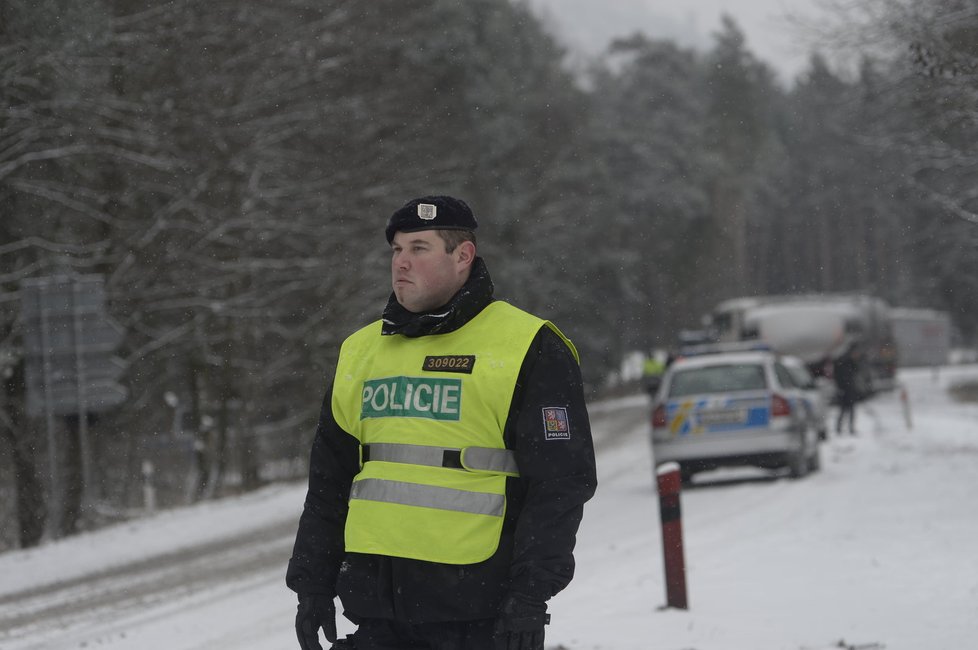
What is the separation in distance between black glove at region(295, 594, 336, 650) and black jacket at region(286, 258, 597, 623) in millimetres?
27

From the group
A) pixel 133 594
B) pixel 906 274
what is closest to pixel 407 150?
A: pixel 133 594

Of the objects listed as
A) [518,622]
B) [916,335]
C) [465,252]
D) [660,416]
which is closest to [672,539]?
[465,252]

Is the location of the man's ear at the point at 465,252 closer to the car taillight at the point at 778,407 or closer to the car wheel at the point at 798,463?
the car taillight at the point at 778,407

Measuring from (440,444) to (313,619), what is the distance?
0.59 meters

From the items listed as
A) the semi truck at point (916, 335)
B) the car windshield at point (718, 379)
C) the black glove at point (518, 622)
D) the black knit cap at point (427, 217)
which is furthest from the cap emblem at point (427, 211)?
the semi truck at point (916, 335)

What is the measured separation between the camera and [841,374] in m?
30.3

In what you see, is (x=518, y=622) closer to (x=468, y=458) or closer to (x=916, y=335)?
(x=468, y=458)

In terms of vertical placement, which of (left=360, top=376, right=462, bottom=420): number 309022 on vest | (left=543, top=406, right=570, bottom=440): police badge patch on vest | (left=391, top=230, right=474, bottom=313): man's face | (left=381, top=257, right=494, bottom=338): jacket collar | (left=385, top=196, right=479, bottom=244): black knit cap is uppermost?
(left=385, top=196, right=479, bottom=244): black knit cap

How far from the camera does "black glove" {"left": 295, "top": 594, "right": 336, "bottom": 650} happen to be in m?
3.95

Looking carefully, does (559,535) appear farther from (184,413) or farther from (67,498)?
(184,413)

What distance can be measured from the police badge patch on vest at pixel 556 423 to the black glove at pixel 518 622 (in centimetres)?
44

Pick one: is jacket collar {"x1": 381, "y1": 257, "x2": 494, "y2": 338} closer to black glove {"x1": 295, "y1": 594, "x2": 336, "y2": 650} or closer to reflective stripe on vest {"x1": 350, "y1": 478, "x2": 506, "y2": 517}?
reflective stripe on vest {"x1": 350, "y1": 478, "x2": 506, "y2": 517}

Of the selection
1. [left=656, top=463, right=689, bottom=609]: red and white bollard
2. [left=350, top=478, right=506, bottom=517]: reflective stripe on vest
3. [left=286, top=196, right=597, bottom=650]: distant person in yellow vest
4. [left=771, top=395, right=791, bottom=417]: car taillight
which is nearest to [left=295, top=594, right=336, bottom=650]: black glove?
[left=286, top=196, right=597, bottom=650]: distant person in yellow vest

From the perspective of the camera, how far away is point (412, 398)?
400cm
